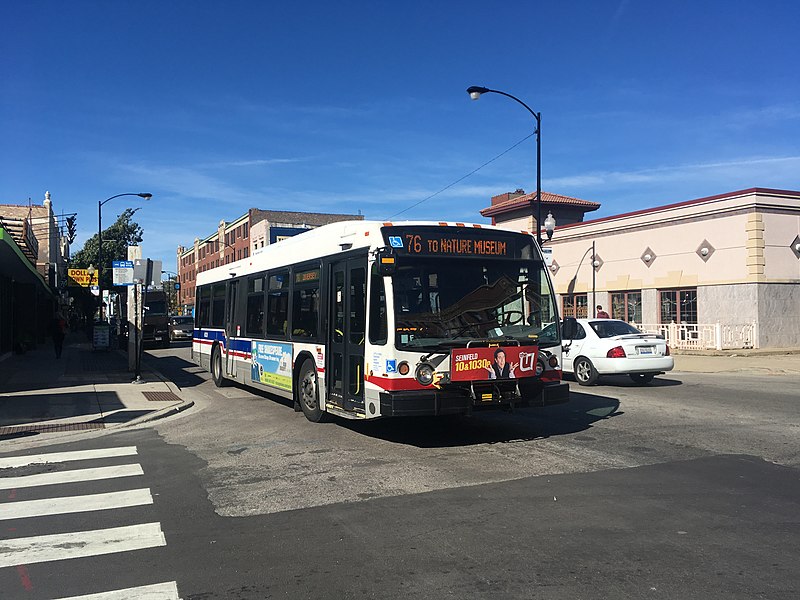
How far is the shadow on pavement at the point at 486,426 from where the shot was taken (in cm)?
954

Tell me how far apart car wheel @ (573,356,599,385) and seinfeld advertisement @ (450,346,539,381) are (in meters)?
7.39

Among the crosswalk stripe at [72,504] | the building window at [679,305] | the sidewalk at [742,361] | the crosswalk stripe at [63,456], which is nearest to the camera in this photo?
the crosswalk stripe at [72,504]

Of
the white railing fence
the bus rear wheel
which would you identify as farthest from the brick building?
the bus rear wheel

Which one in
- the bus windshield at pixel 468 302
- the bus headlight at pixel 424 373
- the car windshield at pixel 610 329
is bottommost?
the bus headlight at pixel 424 373

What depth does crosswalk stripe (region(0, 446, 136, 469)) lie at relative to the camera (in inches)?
344

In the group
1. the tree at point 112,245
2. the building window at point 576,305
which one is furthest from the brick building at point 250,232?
the building window at point 576,305

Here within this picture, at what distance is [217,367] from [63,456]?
26.7 feet

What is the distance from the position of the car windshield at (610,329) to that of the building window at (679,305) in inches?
582

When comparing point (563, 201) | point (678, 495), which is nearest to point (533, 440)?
point (678, 495)

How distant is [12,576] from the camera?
4.80 m

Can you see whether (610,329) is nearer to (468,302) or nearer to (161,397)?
(468,302)

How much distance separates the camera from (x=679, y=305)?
3017cm

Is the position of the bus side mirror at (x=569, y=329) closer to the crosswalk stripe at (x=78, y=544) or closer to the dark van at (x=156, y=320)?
the crosswalk stripe at (x=78, y=544)

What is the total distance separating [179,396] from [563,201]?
37460mm
